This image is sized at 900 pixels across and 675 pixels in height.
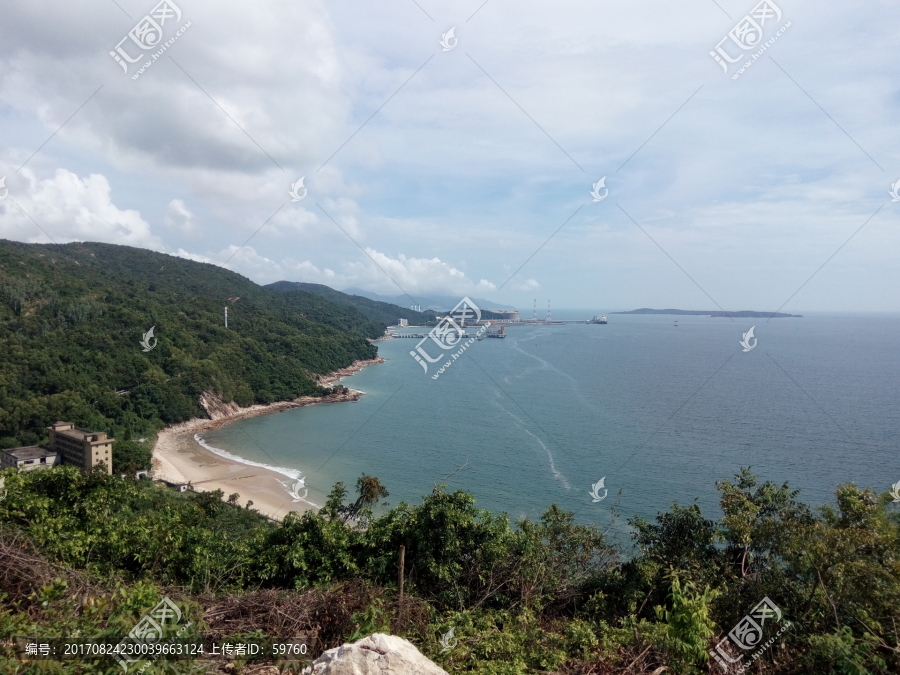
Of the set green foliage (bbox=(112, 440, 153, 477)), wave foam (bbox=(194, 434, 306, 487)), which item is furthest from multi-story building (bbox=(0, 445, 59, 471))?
wave foam (bbox=(194, 434, 306, 487))

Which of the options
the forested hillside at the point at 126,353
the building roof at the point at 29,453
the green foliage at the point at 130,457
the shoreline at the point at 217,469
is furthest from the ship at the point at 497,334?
the building roof at the point at 29,453

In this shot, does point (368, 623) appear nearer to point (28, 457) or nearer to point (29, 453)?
point (28, 457)

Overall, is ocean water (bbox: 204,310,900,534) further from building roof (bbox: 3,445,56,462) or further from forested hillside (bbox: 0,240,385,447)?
building roof (bbox: 3,445,56,462)

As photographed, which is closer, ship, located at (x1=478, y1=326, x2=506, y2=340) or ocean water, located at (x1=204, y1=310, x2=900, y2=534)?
ocean water, located at (x1=204, y1=310, x2=900, y2=534)

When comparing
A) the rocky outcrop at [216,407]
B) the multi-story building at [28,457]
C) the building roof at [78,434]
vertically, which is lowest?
the multi-story building at [28,457]

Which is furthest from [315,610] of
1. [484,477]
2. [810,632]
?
[484,477]

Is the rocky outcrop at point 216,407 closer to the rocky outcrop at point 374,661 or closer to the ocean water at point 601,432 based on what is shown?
the ocean water at point 601,432

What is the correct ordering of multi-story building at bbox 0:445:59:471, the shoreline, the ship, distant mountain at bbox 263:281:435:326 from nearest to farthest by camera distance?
the shoreline
multi-story building at bbox 0:445:59:471
the ship
distant mountain at bbox 263:281:435:326
